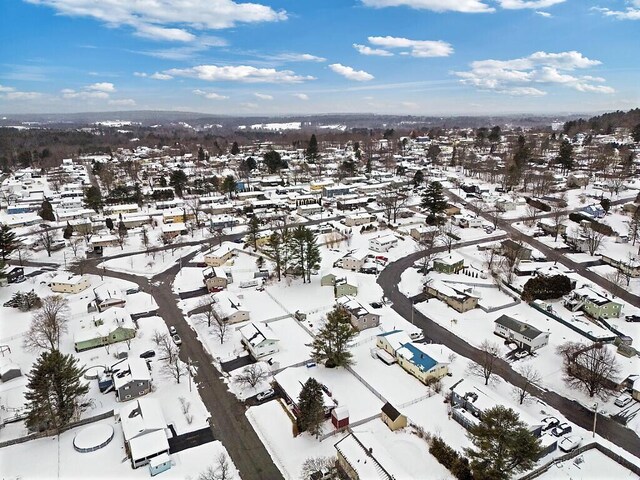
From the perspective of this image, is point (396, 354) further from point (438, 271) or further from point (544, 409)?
point (438, 271)

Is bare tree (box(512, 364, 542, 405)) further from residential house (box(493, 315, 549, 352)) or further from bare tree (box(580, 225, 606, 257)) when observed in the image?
bare tree (box(580, 225, 606, 257))

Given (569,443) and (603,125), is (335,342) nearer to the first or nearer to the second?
(569,443)

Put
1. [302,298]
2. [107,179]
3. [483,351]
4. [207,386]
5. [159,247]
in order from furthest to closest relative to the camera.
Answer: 1. [107,179]
2. [159,247]
3. [302,298]
4. [483,351]
5. [207,386]

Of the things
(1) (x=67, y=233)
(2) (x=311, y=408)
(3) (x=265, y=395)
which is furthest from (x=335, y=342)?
(1) (x=67, y=233)

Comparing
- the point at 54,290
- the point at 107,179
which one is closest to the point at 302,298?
the point at 54,290

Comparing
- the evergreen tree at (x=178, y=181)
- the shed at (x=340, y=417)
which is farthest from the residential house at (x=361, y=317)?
the evergreen tree at (x=178, y=181)

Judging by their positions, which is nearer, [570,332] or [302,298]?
[570,332]

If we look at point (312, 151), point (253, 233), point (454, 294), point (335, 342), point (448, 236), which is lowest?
point (454, 294)
